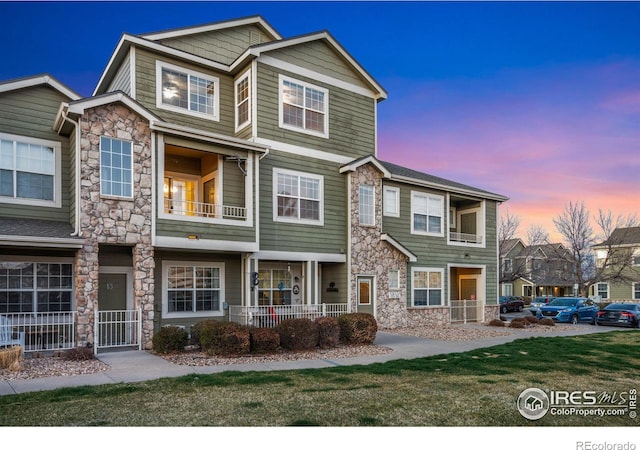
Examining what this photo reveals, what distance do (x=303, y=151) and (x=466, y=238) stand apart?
36.6 feet

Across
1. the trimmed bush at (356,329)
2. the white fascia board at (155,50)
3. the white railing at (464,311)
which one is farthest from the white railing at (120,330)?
the white railing at (464,311)

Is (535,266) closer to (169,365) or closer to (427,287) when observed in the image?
(427,287)

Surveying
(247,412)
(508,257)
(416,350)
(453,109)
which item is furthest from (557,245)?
(247,412)

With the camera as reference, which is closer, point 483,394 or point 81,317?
point 483,394

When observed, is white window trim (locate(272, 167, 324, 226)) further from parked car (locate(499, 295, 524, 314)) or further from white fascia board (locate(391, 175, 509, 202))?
parked car (locate(499, 295, 524, 314))

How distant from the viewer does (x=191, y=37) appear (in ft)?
57.2

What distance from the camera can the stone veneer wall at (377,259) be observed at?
19.2 meters

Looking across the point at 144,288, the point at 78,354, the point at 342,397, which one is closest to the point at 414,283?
the point at 144,288

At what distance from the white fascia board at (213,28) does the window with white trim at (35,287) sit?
8.12m

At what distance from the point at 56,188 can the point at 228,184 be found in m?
5.11

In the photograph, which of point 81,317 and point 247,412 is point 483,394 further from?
point 81,317

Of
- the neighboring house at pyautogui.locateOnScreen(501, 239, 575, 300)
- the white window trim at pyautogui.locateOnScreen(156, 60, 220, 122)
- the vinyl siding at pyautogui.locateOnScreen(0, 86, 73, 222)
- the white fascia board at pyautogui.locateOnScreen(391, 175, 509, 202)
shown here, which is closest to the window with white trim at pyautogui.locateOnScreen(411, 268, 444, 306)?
the white fascia board at pyautogui.locateOnScreen(391, 175, 509, 202)

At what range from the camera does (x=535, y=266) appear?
5012 cm

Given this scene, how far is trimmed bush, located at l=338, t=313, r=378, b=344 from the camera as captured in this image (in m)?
14.8
